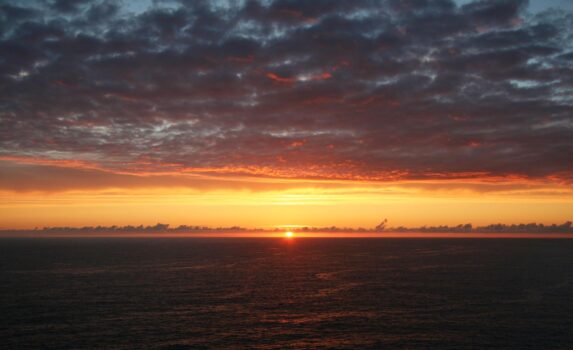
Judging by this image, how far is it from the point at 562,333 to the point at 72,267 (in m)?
139

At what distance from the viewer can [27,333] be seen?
213ft

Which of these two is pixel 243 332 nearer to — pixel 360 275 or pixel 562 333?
pixel 562 333

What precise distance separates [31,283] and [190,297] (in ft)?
144

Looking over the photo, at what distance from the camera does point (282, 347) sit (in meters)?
60.5

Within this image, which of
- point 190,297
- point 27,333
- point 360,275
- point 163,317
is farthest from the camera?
point 360,275

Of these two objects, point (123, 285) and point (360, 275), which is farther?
point (360, 275)

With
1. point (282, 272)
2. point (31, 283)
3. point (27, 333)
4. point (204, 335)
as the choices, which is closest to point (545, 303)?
point (204, 335)

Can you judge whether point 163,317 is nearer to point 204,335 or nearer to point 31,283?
point 204,335

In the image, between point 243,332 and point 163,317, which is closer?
point 243,332

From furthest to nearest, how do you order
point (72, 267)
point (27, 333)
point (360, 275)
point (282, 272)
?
point (72, 267) < point (282, 272) < point (360, 275) < point (27, 333)

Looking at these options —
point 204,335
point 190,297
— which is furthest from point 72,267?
point 204,335

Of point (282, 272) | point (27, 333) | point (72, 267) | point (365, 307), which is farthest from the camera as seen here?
point (72, 267)

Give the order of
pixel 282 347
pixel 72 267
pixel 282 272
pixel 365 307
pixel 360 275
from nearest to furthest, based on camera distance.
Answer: pixel 282 347
pixel 365 307
pixel 360 275
pixel 282 272
pixel 72 267

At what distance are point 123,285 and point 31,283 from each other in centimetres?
2163
